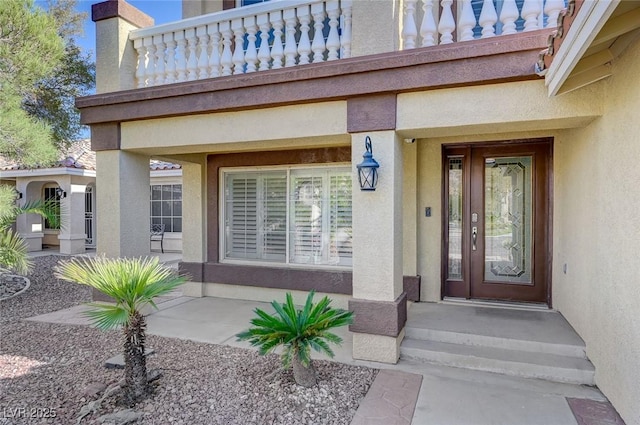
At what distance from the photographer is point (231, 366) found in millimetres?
4645

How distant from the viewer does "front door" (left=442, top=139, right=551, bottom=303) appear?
6223 millimetres

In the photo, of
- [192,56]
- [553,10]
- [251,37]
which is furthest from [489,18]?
[192,56]

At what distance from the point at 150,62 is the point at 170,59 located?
0.48 m

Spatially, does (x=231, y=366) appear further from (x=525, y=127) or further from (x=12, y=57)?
(x=12, y=57)

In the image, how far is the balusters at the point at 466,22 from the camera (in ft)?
15.1

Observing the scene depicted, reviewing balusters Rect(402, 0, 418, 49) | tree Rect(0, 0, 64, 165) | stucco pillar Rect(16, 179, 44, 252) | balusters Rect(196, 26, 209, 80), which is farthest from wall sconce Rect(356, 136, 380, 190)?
stucco pillar Rect(16, 179, 44, 252)

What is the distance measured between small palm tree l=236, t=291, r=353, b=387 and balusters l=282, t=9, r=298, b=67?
340cm

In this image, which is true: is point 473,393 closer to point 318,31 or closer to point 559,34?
point 559,34

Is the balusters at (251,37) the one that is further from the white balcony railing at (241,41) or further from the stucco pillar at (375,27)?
the stucco pillar at (375,27)

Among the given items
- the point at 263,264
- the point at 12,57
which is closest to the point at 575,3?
the point at 263,264

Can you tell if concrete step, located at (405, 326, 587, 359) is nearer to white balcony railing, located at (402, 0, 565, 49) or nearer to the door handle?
the door handle

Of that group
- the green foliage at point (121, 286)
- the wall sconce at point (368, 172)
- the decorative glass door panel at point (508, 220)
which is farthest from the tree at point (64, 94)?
the decorative glass door panel at point (508, 220)

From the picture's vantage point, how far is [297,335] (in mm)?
3957

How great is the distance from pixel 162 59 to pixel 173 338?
4.44 meters
